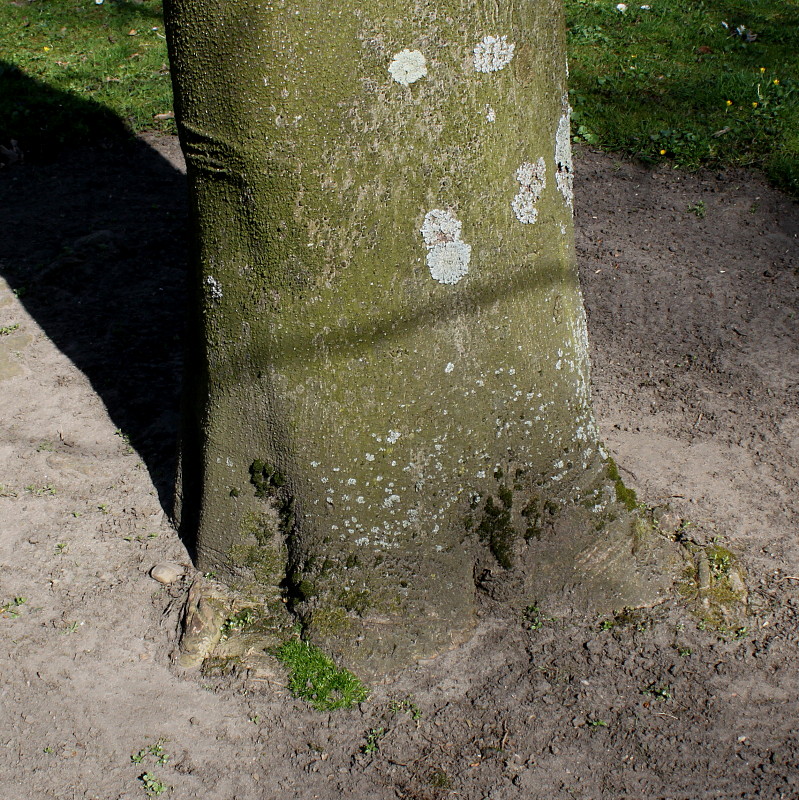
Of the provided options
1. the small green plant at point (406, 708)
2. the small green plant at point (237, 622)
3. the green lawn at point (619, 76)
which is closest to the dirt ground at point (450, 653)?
the small green plant at point (406, 708)

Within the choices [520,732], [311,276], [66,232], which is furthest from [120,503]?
[66,232]

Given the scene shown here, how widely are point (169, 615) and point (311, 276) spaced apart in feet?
4.29

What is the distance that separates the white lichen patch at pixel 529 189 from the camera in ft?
7.96

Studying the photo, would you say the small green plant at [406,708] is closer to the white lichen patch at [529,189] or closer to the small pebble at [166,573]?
the small pebble at [166,573]

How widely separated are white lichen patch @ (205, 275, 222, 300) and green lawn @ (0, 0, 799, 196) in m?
4.50

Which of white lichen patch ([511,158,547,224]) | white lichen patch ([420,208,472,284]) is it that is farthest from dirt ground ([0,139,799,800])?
white lichen patch ([511,158,547,224])

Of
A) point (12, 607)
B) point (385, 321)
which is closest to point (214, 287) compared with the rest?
point (385, 321)

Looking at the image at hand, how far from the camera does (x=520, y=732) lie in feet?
8.41

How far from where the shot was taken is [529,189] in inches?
96.6

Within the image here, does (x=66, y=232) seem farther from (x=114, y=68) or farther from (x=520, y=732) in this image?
(x=520, y=732)

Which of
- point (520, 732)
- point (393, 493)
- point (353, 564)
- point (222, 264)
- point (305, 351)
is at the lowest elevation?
point (520, 732)

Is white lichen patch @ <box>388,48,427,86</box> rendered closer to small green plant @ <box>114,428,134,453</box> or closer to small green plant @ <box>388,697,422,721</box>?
small green plant @ <box>388,697,422,721</box>

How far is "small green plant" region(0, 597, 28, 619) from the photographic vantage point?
289 cm

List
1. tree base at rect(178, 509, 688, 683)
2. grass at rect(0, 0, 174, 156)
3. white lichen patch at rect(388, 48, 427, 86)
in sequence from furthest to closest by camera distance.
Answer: grass at rect(0, 0, 174, 156), tree base at rect(178, 509, 688, 683), white lichen patch at rect(388, 48, 427, 86)
